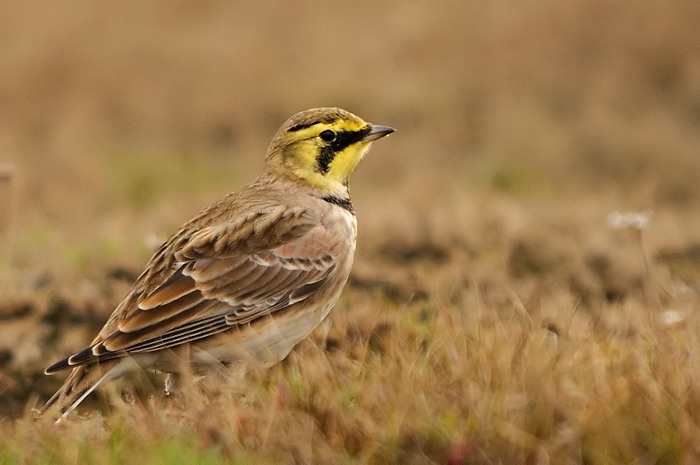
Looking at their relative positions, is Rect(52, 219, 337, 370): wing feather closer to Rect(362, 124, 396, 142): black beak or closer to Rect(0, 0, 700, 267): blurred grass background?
Rect(362, 124, 396, 142): black beak

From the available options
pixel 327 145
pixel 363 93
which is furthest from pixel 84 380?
pixel 363 93

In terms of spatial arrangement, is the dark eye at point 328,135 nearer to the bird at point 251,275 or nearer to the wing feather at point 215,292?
the bird at point 251,275

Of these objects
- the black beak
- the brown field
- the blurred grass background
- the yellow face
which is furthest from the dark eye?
the blurred grass background

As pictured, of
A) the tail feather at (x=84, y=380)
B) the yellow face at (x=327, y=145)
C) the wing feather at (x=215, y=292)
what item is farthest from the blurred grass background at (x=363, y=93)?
the tail feather at (x=84, y=380)

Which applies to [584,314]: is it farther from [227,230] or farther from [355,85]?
[355,85]

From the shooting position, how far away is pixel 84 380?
14.7 feet

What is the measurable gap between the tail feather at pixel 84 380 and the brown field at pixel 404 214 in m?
0.14

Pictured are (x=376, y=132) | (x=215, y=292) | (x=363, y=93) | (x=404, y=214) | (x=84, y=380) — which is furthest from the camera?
(x=363, y=93)

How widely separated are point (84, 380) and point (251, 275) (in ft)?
2.56

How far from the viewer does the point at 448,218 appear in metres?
8.36

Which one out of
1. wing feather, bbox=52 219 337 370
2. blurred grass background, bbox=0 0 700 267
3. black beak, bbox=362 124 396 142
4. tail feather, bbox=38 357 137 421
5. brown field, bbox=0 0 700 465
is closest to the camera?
brown field, bbox=0 0 700 465

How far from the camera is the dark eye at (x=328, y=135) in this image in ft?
16.8

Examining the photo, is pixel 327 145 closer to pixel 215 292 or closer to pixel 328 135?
pixel 328 135

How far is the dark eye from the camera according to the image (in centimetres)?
513
